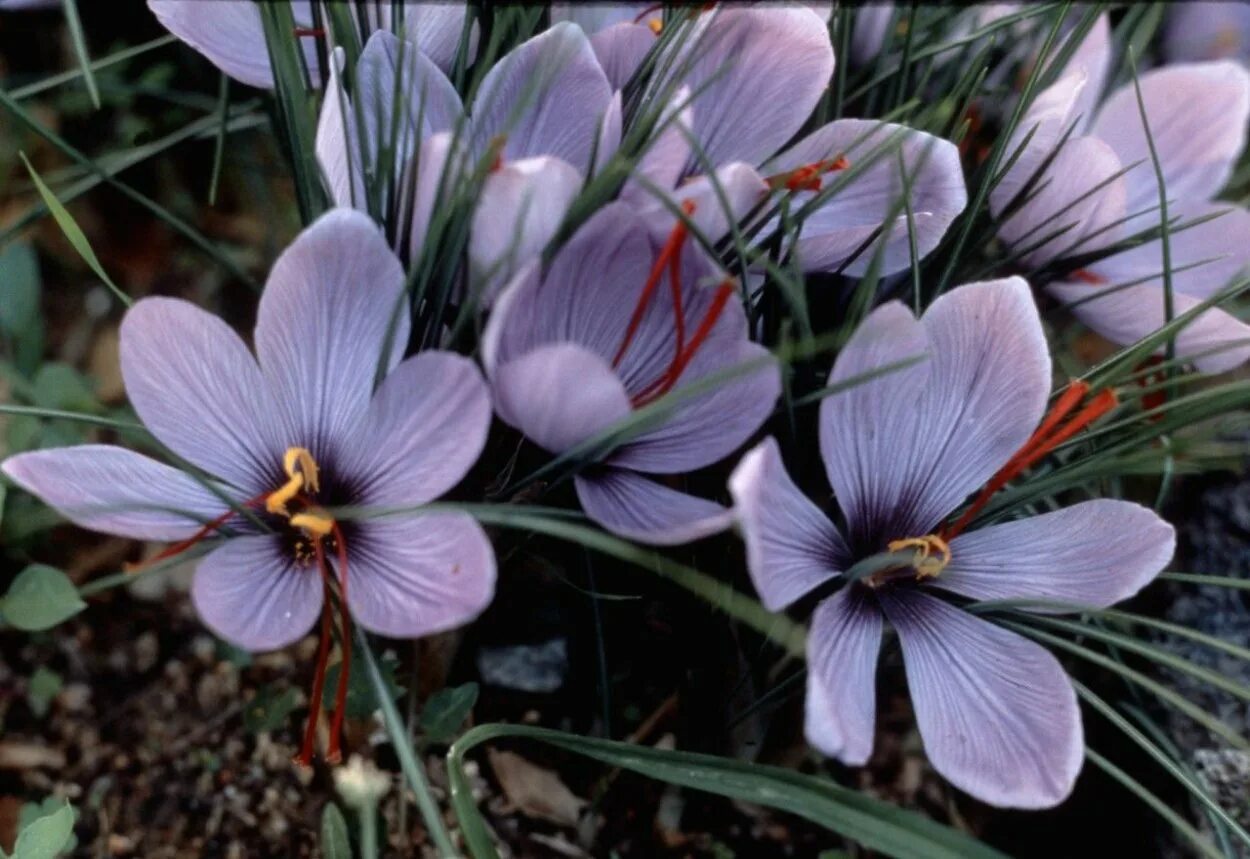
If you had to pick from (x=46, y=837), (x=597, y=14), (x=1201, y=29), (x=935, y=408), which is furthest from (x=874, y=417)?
(x=1201, y=29)

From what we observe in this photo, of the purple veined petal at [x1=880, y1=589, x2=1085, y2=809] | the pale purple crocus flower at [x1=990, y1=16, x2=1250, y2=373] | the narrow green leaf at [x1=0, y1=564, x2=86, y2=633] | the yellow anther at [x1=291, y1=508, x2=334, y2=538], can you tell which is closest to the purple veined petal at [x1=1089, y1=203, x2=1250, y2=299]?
the pale purple crocus flower at [x1=990, y1=16, x2=1250, y2=373]

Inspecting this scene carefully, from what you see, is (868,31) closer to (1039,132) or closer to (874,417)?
(1039,132)

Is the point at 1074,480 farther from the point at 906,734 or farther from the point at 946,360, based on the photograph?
the point at 906,734

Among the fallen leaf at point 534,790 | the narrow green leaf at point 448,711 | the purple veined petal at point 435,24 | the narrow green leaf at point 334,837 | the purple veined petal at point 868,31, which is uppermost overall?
the purple veined petal at point 435,24

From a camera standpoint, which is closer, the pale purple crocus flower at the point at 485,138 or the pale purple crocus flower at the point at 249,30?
the pale purple crocus flower at the point at 485,138

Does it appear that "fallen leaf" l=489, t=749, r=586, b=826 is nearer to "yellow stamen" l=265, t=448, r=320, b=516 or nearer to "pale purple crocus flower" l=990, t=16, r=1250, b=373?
"yellow stamen" l=265, t=448, r=320, b=516

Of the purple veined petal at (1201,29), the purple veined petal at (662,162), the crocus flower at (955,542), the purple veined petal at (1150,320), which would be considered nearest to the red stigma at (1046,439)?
the crocus flower at (955,542)

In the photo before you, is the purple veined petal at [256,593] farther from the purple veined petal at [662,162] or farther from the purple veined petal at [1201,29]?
the purple veined petal at [1201,29]
